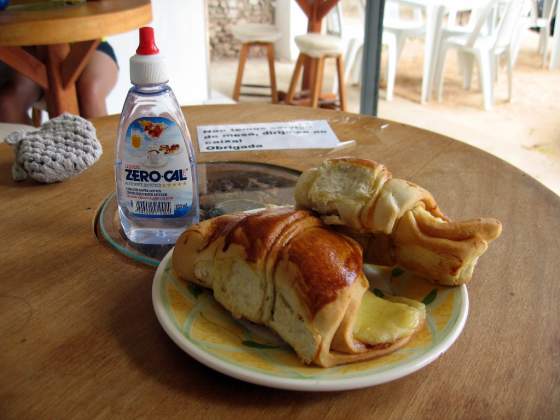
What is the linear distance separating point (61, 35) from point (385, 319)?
3.58ft

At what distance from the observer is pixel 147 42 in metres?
0.50

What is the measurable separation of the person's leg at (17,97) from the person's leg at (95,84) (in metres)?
0.15

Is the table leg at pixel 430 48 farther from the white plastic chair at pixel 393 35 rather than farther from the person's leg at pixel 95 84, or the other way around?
the person's leg at pixel 95 84

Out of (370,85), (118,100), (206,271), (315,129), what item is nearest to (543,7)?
(370,85)

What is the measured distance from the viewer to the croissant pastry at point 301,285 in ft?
1.25

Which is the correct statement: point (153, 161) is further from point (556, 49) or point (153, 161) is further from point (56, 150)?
point (556, 49)

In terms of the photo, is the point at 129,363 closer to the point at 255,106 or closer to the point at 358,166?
the point at 358,166

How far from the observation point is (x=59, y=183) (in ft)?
2.32

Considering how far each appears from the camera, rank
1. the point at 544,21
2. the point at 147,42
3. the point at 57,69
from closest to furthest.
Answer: the point at 147,42 < the point at 57,69 < the point at 544,21

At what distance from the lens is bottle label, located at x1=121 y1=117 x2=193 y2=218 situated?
535 mm

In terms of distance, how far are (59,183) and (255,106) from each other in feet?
1.34

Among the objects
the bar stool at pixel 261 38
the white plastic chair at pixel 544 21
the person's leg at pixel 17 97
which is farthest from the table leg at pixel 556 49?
the person's leg at pixel 17 97

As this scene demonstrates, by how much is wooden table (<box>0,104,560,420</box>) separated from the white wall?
197 cm

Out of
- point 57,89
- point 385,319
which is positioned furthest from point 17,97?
point 385,319
